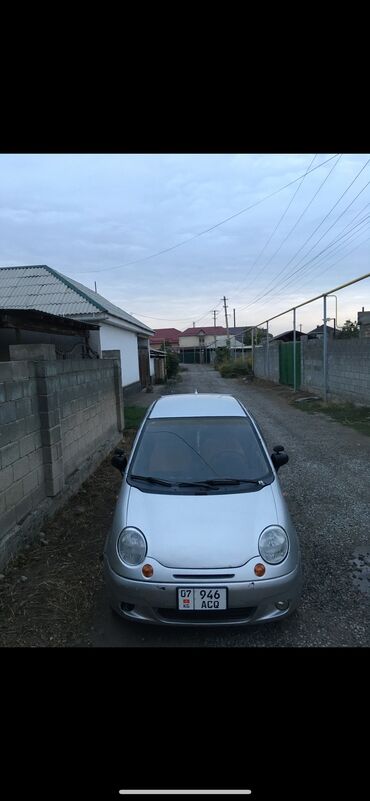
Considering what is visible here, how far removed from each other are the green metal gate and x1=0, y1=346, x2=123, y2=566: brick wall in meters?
11.7

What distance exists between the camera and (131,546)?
250 centimetres

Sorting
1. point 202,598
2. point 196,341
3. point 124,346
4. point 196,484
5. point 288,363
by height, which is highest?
point 196,341

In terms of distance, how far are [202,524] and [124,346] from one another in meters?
13.0

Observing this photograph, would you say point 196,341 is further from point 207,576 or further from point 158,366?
point 207,576

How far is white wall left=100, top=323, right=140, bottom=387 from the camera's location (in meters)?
12.5

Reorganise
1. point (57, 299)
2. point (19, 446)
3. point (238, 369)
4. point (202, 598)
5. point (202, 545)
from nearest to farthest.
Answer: point (202, 598), point (202, 545), point (19, 446), point (57, 299), point (238, 369)

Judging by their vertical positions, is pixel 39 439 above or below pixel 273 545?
above

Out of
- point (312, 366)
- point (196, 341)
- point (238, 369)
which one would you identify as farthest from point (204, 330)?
point (312, 366)

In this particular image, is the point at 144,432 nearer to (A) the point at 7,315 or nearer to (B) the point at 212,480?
(B) the point at 212,480

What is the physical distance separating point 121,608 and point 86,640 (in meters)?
0.32

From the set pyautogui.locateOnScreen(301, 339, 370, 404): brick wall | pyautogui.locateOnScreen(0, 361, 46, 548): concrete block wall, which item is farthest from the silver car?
pyautogui.locateOnScreen(301, 339, 370, 404): brick wall
